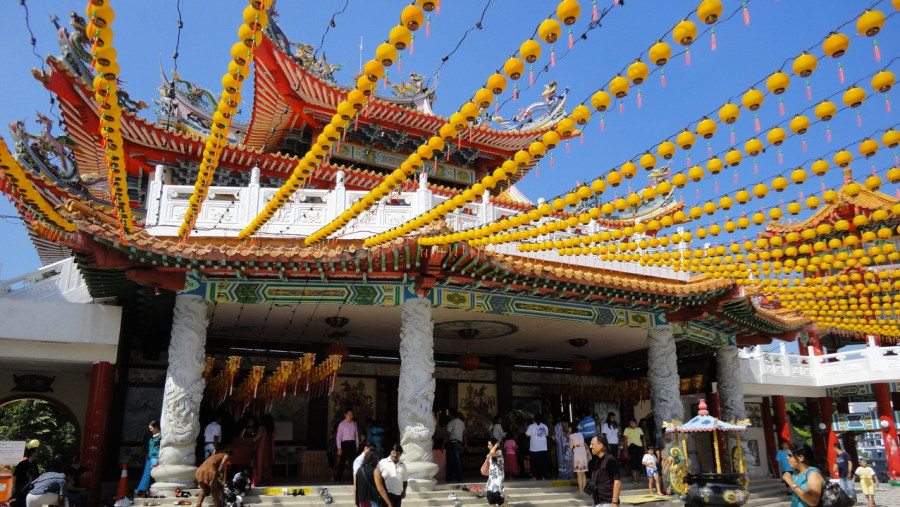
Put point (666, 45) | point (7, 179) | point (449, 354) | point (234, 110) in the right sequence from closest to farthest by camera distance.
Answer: point (666, 45) < point (234, 110) < point (7, 179) < point (449, 354)

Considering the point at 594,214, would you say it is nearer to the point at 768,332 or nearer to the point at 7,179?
the point at 7,179

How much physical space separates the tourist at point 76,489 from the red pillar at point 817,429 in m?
19.6

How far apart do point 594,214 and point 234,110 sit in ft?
13.3

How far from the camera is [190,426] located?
9281mm

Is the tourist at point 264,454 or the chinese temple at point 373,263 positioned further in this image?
the tourist at point 264,454

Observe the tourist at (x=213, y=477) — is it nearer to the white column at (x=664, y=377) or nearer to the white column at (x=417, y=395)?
the white column at (x=417, y=395)

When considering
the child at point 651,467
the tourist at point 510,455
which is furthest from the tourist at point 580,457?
the tourist at point 510,455

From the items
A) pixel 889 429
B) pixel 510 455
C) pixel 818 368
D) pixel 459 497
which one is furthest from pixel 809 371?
pixel 459 497

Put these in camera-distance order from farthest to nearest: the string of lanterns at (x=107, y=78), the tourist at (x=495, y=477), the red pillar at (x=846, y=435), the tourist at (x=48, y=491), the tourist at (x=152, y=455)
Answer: the red pillar at (x=846, y=435)
the tourist at (x=152, y=455)
the tourist at (x=495, y=477)
the tourist at (x=48, y=491)
the string of lanterns at (x=107, y=78)

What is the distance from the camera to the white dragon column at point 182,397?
29.6 feet

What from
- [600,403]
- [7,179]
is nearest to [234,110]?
[7,179]

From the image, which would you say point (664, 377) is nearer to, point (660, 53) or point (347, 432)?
point (347, 432)

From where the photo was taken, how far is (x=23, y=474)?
370 inches

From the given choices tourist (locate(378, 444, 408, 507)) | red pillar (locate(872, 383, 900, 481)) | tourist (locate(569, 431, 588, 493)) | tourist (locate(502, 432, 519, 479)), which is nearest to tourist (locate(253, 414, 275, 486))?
tourist (locate(378, 444, 408, 507))
